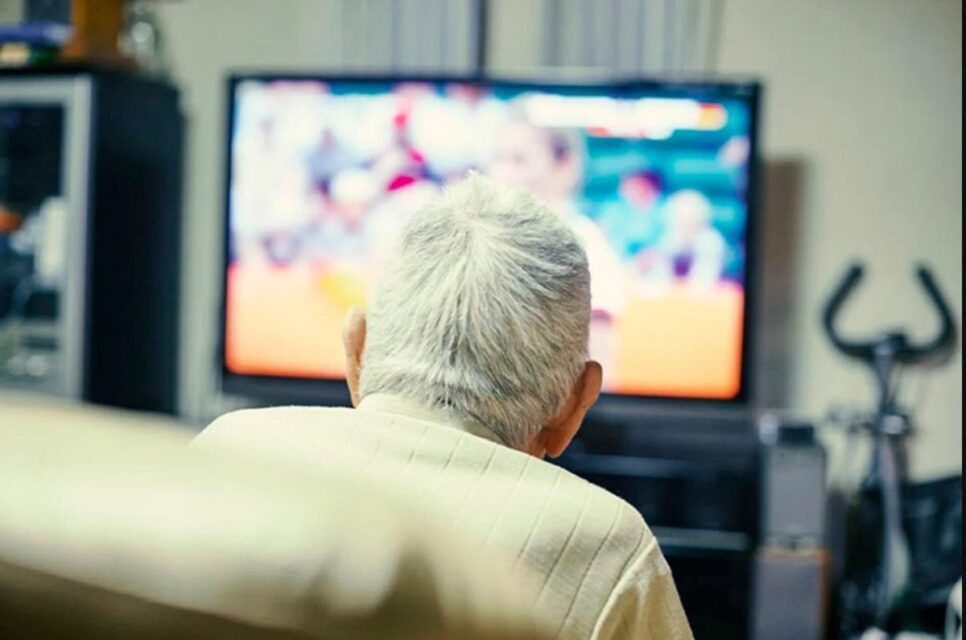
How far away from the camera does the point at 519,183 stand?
3225mm

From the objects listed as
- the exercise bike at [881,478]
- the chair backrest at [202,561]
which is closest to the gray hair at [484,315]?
the chair backrest at [202,561]

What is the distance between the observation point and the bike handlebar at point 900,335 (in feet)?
11.1

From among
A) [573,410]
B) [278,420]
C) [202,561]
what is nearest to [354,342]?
[573,410]

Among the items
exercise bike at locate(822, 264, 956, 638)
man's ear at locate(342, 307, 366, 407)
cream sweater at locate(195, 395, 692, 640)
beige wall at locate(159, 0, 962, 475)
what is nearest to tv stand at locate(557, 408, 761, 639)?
exercise bike at locate(822, 264, 956, 638)

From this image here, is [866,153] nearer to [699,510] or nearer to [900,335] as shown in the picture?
[900,335]

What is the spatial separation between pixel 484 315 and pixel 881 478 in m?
2.28

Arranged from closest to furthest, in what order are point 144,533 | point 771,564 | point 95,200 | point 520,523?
point 144,533 < point 520,523 < point 771,564 < point 95,200

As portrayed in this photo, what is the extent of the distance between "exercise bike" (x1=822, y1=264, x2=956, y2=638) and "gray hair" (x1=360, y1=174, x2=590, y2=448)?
2.14m

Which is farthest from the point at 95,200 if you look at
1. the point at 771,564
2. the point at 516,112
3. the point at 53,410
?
the point at 53,410

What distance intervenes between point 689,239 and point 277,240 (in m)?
1.12

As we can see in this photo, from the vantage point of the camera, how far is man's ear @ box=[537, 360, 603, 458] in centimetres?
142

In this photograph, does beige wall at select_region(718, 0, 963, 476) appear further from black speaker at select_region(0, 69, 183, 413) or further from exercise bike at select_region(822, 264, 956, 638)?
black speaker at select_region(0, 69, 183, 413)

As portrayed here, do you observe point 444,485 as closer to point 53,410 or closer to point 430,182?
point 53,410

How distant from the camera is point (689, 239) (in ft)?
10.9
